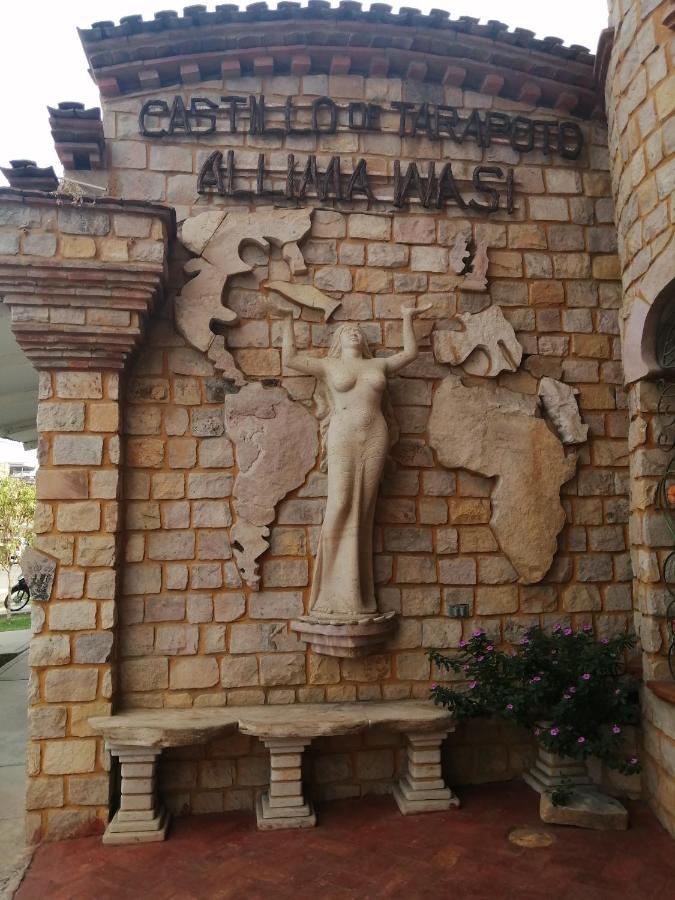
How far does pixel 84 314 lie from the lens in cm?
371

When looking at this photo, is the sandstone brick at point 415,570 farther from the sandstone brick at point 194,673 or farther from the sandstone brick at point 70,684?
the sandstone brick at point 70,684

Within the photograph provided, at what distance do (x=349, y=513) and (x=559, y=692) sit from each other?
1607mm

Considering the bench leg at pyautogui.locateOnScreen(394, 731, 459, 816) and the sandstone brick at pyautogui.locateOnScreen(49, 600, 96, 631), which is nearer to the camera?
the sandstone brick at pyautogui.locateOnScreen(49, 600, 96, 631)

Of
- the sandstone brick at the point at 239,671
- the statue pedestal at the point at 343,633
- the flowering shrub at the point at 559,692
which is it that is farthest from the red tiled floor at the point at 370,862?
the statue pedestal at the point at 343,633

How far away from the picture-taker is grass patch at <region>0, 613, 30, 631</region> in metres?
11.0

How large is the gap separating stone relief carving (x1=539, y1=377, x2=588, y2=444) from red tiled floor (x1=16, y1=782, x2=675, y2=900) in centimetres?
231

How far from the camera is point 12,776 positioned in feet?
14.2

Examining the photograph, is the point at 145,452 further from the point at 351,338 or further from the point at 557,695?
the point at 557,695

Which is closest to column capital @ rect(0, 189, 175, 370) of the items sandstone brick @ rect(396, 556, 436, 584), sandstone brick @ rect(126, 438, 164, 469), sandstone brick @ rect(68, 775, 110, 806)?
sandstone brick @ rect(126, 438, 164, 469)

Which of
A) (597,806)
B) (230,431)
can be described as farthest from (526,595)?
(230,431)

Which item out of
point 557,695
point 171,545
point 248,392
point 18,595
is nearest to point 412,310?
point 248,392

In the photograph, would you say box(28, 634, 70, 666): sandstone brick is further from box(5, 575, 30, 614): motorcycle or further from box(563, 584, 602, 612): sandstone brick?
box(5, 575, 30, 614): motorcycle

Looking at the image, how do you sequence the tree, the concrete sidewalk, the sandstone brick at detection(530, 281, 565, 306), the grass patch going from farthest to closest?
the tree, the grass patch, the sandstone brick at detection(530, 281, 565, 306), the concrete sidewalk

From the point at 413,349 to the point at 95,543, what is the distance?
7.40 feet
